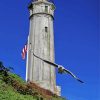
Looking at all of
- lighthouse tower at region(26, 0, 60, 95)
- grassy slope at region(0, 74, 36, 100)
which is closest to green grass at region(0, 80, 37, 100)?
grassy slope at region(0, 74, 36, 100)

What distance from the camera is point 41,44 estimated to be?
52.7 metres

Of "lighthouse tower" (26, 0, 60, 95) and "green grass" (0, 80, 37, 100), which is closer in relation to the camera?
"green grass" (0, 80, 37, 100)

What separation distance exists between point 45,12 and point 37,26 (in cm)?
264

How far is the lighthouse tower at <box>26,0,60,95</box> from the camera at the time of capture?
1981 inches

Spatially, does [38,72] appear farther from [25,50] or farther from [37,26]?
[25,50]

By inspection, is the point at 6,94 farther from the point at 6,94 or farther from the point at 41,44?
the point at 41,44

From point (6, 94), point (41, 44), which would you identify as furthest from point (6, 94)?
point (41, 44)

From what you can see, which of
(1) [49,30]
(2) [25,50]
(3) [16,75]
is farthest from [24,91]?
(1) [49,30]

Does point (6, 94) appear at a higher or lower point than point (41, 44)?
lower

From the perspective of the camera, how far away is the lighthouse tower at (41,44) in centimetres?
5033

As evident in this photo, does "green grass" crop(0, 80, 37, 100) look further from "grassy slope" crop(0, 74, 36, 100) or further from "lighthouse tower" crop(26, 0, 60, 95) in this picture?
"lighthouse tower" crop(26, 0, 60, 95)

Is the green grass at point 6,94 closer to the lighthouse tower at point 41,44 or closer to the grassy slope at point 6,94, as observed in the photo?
the grassy slope at point 6,94

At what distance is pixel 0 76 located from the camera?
1988cm

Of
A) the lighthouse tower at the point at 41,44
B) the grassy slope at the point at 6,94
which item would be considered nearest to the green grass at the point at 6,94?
the grassy slope at the point at 6,94
